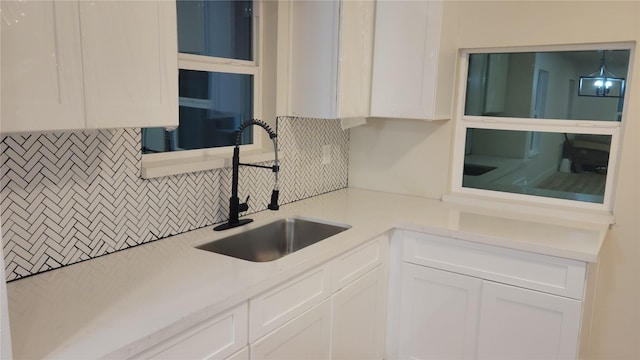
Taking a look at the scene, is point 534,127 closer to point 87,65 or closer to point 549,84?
point 549,84

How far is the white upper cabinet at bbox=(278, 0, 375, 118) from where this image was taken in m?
2.38

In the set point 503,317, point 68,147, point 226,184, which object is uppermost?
point 68,147

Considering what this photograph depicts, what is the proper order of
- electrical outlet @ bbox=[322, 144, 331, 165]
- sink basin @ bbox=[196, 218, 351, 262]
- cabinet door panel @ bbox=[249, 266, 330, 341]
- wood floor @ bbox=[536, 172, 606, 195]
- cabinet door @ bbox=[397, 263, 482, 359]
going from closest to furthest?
cabinet door panel @ bbox=[249, 266, 330, 341] → sink basin @ bbox=[196, 218, 351, 262] → cabinet door @ bbox=[397, 263, 482, 359] → wood floor @ bbox=[536, 172, 606, 195] → electrical outlet @ bbox=[322, 144, 331, 165]

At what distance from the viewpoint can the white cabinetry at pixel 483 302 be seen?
2.05m

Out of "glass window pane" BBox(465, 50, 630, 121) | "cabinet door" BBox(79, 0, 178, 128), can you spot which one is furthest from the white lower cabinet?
"glass window pane" BBox(465, 50, 630, 121)

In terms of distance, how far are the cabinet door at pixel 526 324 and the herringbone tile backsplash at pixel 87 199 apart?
1260 mm

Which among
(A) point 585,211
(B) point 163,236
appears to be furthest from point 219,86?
(A) point 585,211

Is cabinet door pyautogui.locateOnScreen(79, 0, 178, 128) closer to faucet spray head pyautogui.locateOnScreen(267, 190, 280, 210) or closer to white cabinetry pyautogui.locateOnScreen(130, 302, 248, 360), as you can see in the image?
white cabinetry pyautogui.locateOnScreen(130, 302, 248, 360)

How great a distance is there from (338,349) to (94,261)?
102 cm

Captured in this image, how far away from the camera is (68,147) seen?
1.63 meters

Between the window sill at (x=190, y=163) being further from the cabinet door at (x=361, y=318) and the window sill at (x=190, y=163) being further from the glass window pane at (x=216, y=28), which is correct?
the cabinet door at (x=361, y=318)

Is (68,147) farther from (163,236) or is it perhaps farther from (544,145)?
(544,145)

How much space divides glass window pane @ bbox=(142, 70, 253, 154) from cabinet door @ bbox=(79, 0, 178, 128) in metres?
0.59

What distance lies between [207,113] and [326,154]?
2.71 feet
